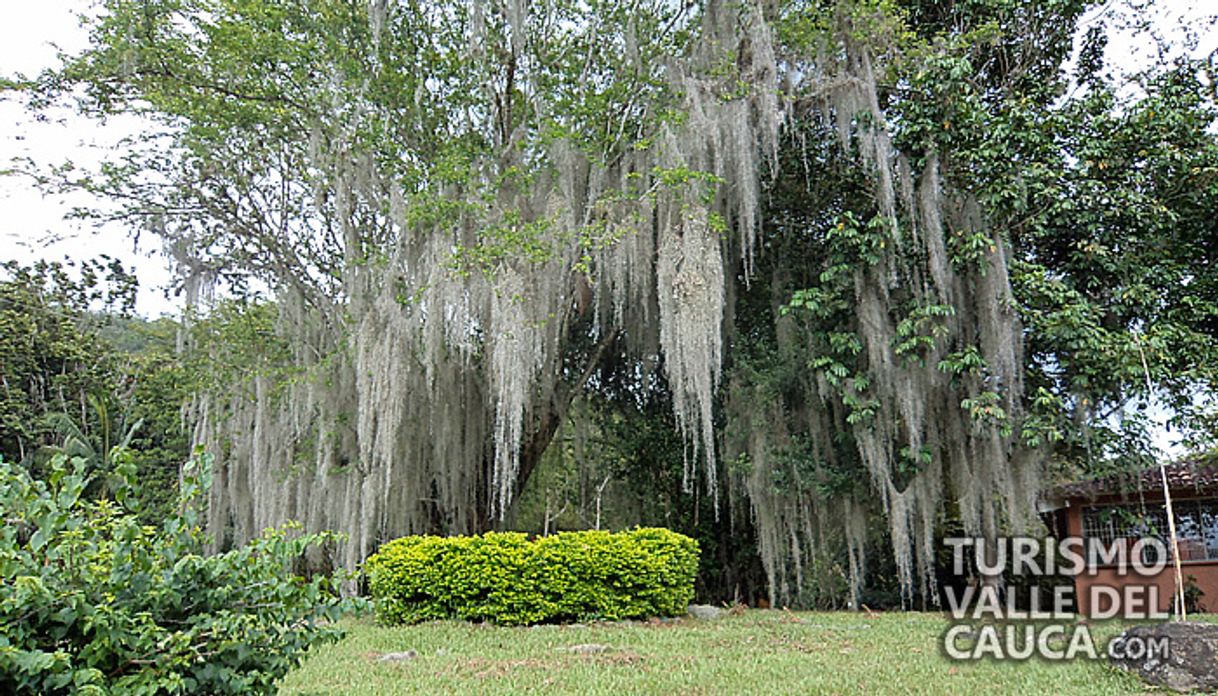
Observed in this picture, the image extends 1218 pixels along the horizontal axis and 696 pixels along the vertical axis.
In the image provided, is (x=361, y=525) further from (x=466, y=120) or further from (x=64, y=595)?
(x=64, y=595)

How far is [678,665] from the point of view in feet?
15.6

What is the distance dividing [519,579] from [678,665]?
93.9 inches

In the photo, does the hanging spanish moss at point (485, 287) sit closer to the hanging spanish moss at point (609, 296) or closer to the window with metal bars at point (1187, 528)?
the hanging spanish moss at point (609, 296)

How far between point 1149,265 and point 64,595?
8.96 metres

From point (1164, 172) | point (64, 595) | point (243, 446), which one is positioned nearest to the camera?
point (64, 595)

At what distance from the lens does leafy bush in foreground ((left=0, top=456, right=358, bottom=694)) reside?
168 centimetres

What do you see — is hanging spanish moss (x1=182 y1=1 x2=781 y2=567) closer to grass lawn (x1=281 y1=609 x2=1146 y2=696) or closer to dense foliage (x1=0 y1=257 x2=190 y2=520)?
grass lawn (x1=281 y1=609 x2=1146 y2=696)

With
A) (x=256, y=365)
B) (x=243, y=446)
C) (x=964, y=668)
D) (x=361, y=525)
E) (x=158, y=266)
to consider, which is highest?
(x=158, y=266)

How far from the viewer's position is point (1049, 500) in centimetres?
877

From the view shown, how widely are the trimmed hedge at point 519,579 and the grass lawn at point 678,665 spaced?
0.89ft

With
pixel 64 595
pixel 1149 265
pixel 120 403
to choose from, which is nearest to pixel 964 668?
pixel 64 595

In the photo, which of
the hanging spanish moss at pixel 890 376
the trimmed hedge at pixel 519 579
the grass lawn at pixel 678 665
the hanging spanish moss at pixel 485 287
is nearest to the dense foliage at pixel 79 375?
the hanging spanish moss at pixel 485 287

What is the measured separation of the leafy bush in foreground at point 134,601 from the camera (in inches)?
66.2

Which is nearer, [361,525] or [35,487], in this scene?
[35,487]
